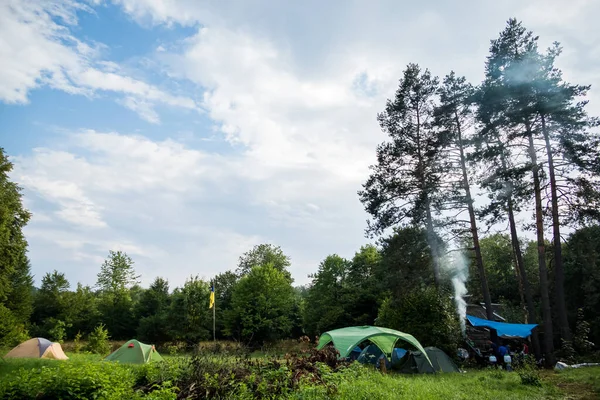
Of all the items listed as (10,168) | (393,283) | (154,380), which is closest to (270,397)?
(154,380)

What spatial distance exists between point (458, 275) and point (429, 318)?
380 centimetres

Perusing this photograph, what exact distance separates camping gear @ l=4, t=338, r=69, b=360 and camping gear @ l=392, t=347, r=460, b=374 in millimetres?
16690

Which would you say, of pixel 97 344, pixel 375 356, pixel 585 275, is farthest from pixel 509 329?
pixel 97 344

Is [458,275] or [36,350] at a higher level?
[458,275]

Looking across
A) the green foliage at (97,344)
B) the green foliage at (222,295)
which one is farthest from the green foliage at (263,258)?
the green foliage at (97,344)

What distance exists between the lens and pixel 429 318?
1806 cm

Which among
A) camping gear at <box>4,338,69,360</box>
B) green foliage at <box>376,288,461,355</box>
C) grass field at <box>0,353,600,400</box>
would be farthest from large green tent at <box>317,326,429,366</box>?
camping gear at <box>4,338,69,360</box>

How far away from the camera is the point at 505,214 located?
20.7 m

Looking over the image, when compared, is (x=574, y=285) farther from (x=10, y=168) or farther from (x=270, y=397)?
(x=10, y=168)

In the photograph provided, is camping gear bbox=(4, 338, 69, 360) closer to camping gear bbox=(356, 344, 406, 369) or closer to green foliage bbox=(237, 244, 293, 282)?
camping gear bbox=(356, 344, 406, 369)

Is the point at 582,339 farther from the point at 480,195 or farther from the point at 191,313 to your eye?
the point at 191,313

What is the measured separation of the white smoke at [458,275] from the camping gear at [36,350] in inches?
798

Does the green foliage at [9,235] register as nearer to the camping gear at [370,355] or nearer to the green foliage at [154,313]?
the green foliage at [154,313]

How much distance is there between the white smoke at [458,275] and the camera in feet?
64.0
